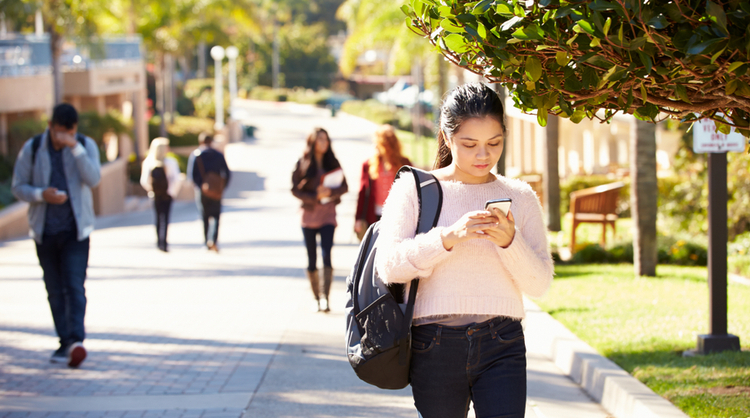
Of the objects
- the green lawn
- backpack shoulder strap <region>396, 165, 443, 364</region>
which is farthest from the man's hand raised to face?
backpack shoulder strap <region>396, 165, 443, 364</region>

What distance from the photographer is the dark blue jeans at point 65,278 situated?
612 cm

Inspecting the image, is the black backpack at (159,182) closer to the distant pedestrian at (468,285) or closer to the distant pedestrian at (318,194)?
the distant pedestrian at (318,194)

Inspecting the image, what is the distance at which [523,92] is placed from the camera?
3.15 m

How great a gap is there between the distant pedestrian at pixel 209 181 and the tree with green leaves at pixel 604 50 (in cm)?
1004

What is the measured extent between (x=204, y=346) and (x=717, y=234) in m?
4.16

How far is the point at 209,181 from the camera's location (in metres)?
12.9

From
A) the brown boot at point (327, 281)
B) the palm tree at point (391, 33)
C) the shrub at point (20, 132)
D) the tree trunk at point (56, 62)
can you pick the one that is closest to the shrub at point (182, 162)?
the palm tree at point (391, 33)

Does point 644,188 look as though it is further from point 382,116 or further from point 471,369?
point 382,116

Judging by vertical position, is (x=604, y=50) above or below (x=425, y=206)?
above

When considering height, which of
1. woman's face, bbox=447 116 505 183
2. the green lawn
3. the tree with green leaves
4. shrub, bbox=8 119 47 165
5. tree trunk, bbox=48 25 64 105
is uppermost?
tree trunk, bbox=48 25 64 105

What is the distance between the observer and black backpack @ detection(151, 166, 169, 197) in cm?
1341

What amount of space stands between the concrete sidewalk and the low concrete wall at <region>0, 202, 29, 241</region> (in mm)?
2803

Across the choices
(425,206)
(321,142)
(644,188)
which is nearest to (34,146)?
(321,142)

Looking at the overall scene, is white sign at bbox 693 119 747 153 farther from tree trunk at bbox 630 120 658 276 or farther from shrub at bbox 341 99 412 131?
shrub at bbox 341 99 412 131
